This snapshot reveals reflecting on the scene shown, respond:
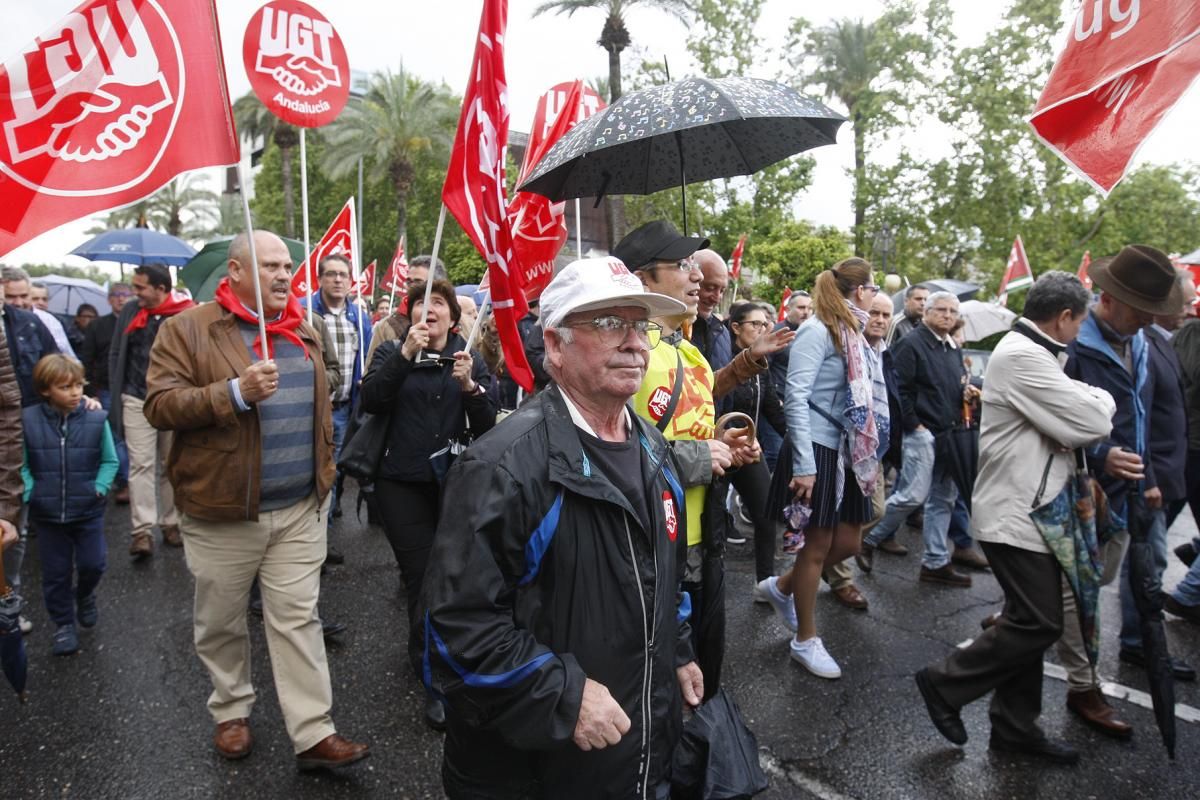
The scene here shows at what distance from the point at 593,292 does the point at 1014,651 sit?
8.58 ft

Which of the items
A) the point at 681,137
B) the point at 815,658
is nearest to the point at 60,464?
the point at 681,137

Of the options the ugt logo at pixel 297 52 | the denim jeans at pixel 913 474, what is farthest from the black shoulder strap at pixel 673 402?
the denim jeans at pixel 913 474

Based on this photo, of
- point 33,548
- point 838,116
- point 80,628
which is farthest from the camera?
point 33,548

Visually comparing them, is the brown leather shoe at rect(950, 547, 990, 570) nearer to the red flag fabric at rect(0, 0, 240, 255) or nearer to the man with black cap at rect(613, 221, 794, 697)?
the man with black cap at rect(613, 221, 794, 697)

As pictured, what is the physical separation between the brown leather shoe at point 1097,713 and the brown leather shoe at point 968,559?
221cm

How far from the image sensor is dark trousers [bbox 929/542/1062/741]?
10.8 feet

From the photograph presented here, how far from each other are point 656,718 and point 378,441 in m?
2.27

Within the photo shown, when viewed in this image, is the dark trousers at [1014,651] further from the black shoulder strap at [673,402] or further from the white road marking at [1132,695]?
the black shoulder strap at [673,402]

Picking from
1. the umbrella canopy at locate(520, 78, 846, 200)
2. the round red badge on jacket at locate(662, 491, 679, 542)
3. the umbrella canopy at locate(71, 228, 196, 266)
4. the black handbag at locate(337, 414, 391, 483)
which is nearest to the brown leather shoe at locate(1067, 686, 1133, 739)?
the round red badge on jacket at locate(662, 491, 679, 542)

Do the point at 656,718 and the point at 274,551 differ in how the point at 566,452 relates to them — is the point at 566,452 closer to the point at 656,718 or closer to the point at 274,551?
the point at 656,718

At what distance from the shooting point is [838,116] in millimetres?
3514

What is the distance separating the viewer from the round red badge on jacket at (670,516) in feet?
6.70

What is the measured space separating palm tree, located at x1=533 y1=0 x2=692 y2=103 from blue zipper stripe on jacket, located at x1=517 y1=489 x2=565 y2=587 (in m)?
20.6

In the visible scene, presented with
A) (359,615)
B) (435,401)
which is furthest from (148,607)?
(435,401)
